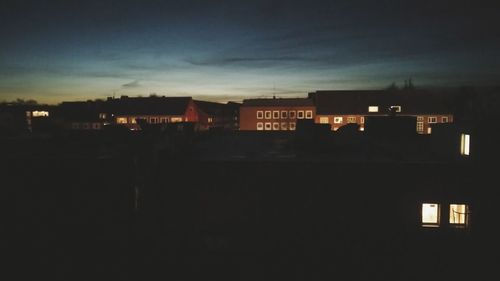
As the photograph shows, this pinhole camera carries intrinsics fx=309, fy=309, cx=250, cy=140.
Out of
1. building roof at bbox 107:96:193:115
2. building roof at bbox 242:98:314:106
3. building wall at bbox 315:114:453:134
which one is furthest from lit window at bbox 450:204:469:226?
building roof at bbox 107:96:193:115

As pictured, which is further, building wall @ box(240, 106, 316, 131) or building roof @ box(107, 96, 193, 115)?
building roof @ box(107, 96, 193, 115)

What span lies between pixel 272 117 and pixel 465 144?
41373 millimetres

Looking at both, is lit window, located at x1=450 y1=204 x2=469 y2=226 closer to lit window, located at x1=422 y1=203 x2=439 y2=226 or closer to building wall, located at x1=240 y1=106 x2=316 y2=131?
lit window, located at x1=422 y1=203 x2=439 y2=226

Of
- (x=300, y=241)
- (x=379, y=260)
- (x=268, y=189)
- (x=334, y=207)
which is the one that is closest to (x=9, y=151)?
(x=268, y=189)

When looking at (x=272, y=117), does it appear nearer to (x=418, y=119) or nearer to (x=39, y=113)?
(x=418, y=119)

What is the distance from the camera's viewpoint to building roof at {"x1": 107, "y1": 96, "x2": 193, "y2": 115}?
57.3 meters

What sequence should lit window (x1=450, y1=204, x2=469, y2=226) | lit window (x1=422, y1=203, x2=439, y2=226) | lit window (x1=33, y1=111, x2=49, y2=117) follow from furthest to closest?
lit window (x1=33, y1=111, x2=49, y2=117)
lit window (x1=422, y1=203, x2=439, y2=226)
lit window (x1=450, y1=204, x2=469, y2=226)

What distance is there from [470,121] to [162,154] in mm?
11914

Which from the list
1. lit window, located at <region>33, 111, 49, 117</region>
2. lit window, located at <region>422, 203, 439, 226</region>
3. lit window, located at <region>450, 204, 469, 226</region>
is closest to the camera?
lit window, located at <region>450, 204, 469, 226</region>

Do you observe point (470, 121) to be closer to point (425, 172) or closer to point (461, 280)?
point (425, 172)

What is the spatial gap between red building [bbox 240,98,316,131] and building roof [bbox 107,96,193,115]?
12641 mm

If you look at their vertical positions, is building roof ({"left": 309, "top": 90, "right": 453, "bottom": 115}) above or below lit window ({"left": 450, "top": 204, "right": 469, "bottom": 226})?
above

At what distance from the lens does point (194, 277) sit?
11.6 metres

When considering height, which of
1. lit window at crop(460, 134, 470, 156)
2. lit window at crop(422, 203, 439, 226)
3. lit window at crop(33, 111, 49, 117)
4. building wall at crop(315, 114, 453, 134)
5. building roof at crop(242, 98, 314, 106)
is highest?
building roof at crop(242, 98, 314, 106)
